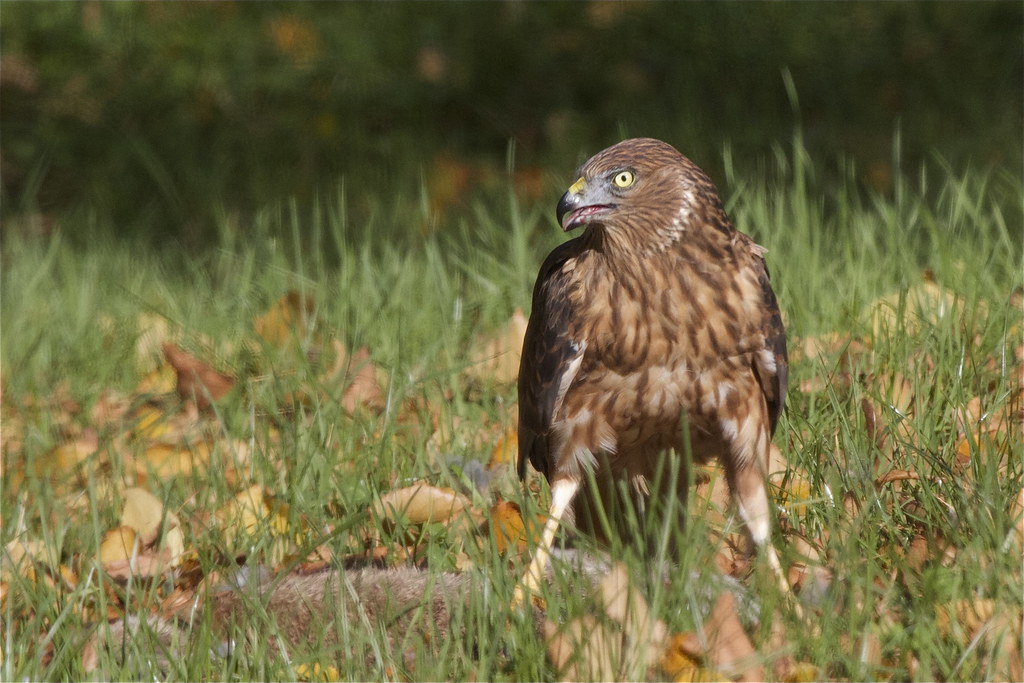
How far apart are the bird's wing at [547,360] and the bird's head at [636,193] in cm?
23

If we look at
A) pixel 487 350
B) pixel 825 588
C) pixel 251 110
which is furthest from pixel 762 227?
pixel 251 110

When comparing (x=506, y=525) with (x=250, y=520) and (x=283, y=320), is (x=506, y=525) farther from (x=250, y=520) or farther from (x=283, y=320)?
(x=283, y=320)

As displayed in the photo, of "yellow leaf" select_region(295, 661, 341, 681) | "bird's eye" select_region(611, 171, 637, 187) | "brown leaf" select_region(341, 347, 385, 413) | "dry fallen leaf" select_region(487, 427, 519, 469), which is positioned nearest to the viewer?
"yellow leaf" select_region(295, 661, 341, 681)

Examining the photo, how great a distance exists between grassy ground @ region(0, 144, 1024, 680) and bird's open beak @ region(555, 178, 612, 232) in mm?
706

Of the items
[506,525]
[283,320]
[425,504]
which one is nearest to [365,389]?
[283,320]

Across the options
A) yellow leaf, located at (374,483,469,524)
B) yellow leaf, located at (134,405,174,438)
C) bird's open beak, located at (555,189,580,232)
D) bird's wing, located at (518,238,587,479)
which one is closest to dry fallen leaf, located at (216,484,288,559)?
yellow leaf, located at (374,483,469,524)

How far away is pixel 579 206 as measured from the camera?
11.5ft

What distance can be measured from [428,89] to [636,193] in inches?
264

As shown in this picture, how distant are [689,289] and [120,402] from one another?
272 centimetres

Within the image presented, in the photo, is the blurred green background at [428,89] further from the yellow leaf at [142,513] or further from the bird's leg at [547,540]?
the bird's leg at [547,540]

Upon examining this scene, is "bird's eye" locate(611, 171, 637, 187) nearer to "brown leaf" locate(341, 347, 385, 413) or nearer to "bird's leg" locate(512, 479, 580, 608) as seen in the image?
"bird's leg" locate(512, 479, 580, 608)

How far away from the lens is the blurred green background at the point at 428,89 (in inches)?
348

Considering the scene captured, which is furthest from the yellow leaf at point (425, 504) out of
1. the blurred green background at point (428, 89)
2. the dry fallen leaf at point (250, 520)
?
the blurred green background at point (428, 89)

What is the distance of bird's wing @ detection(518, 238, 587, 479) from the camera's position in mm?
3547
